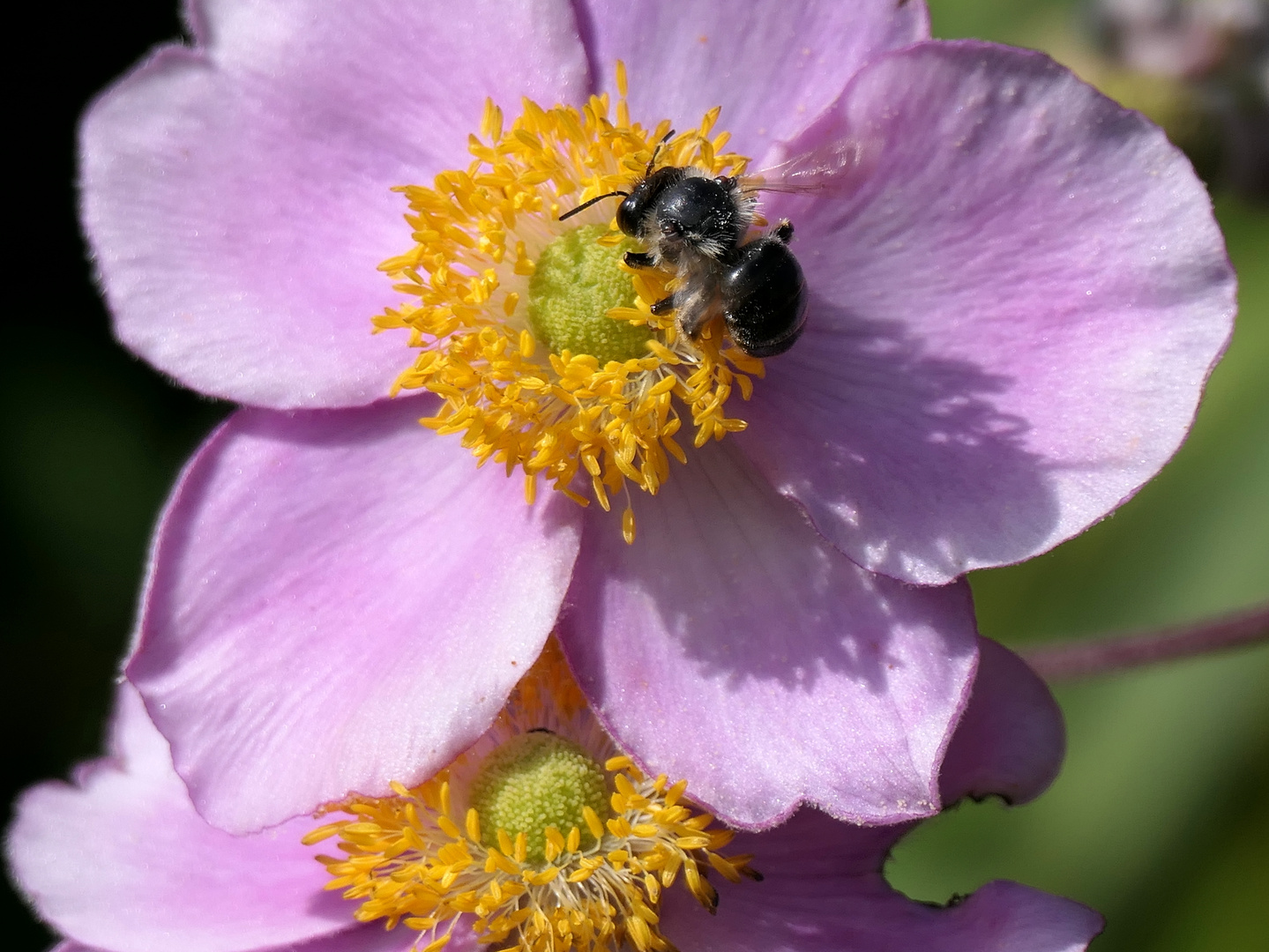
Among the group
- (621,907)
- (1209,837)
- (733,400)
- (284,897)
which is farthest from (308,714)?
(1209,837)

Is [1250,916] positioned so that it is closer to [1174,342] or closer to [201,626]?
[1174,342]

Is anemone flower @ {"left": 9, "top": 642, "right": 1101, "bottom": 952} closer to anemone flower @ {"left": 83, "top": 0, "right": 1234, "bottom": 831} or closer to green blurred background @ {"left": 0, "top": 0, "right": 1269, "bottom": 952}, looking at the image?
anemone flower @ {"left": 83, "top": 0, "right": 1234, "bottom": 831}

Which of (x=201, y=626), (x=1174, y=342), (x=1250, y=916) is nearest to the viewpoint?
(x=1174, y=342)

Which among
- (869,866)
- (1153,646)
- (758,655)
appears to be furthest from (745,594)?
(1153,646)

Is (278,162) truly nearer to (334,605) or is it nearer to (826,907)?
(334,605)

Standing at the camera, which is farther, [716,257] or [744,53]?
[744,53]

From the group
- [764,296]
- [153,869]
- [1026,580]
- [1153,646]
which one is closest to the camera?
[764,296]
